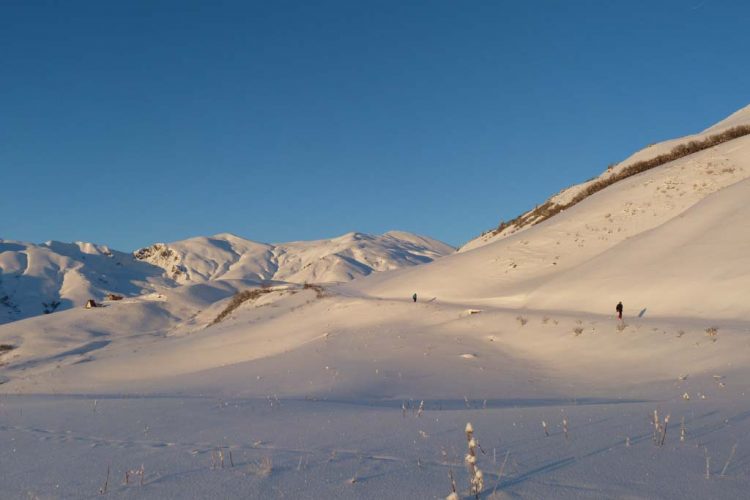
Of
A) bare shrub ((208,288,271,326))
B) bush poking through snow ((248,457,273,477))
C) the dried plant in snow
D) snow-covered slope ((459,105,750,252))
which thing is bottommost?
the dried plant in snow

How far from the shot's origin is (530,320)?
24844mm

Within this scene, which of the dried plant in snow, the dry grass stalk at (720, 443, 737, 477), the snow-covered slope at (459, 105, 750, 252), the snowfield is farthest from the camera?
the snow-covered slope at (459, 105, 750, 252)

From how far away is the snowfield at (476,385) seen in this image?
5965 mm

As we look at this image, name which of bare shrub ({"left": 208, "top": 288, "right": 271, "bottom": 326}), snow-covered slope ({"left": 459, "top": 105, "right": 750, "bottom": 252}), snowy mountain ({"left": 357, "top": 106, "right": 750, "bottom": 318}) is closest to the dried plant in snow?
snowy mountain ({"left": 357, "top": 106, "right": 750, "bottom": 318})

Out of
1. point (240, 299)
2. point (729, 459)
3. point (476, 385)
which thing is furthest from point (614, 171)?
point (729, 459)

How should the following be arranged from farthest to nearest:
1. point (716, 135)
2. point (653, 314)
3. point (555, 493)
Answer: point (716, 135) → point (653, 314) → point (555, 493)

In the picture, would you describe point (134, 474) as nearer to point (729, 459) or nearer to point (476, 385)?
point (729, 459)

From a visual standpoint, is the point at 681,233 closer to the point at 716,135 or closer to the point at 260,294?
the point at 716,135

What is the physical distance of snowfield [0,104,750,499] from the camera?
19.6 feet

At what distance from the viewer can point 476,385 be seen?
53.7 ft

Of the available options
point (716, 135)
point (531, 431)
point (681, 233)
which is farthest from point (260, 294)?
point (531, 431)

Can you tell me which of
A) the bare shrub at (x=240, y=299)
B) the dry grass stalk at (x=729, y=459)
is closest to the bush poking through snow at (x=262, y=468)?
the dry grass stalk at (x=729, y=459)

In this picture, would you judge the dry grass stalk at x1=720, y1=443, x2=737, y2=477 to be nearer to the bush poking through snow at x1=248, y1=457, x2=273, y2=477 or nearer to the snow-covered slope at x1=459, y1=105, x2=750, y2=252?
the bush poking through snow at x1=248, y1=457, x2=273, y2=477

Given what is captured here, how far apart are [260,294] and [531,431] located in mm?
54925
